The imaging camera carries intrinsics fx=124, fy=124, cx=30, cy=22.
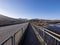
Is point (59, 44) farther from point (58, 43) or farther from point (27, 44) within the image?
point (27, 44)

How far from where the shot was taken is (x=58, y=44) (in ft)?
19.8

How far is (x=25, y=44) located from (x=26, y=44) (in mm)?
110

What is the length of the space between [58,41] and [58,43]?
0.10m

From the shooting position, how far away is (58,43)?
6.08 meters

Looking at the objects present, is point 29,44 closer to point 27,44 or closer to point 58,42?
point 27,44

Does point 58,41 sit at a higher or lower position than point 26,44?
higher

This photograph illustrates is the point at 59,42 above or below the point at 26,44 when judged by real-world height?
above

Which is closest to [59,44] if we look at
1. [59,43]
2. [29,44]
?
[59,43]

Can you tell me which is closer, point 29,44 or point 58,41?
point 58,41

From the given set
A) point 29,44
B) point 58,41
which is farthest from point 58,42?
point 29,44

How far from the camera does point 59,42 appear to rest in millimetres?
6047

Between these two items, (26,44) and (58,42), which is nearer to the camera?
(58,42)

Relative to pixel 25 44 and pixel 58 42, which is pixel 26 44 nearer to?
pixel 25 44

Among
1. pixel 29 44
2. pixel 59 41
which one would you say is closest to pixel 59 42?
pixel 59 41
